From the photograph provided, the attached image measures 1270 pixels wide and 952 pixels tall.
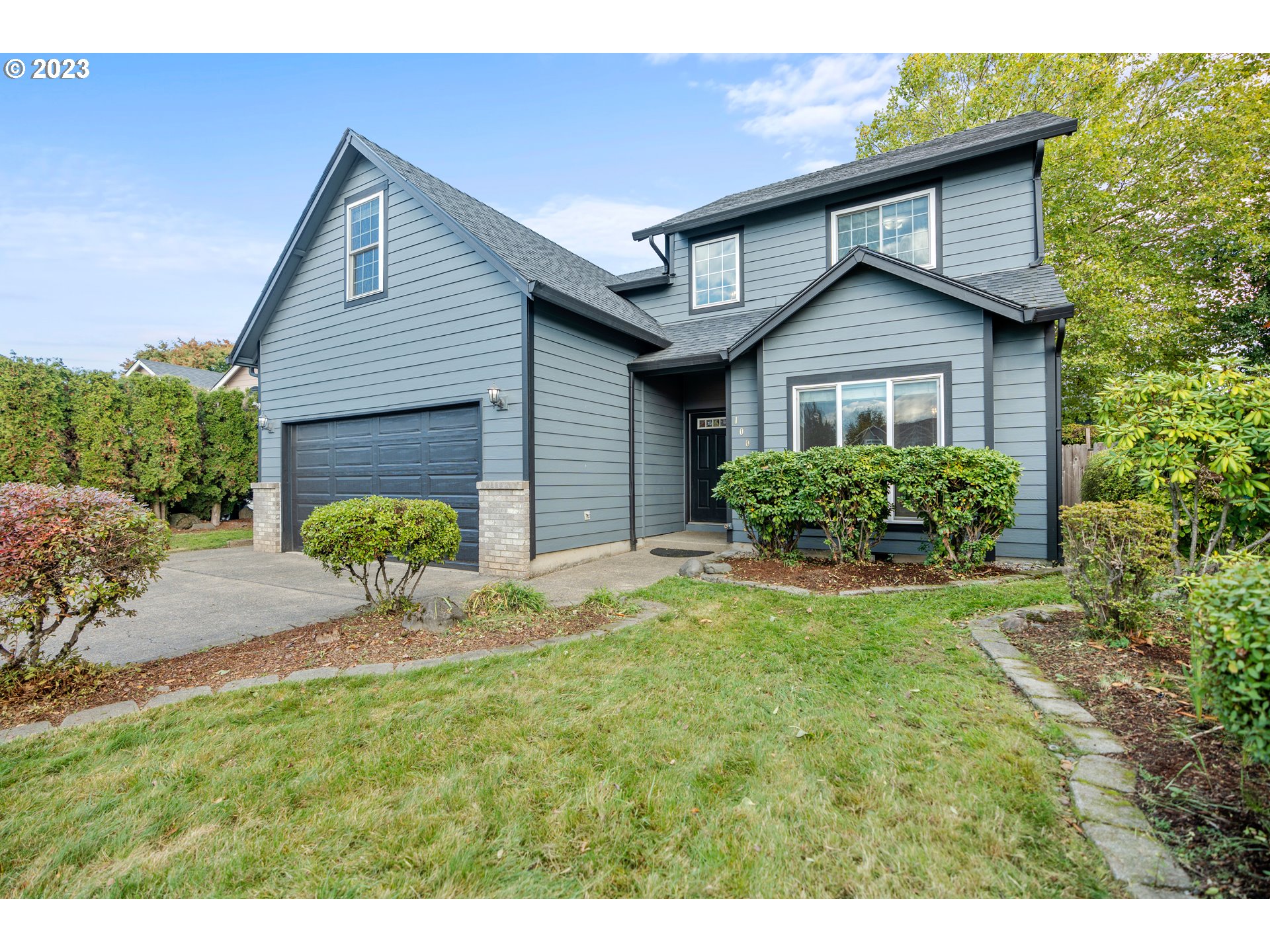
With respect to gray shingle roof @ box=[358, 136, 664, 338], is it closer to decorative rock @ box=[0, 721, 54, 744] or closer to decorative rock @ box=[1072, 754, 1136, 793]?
decorative rock @ box=[0, 721, 54, 744]

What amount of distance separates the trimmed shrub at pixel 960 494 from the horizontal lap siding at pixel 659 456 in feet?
15.1

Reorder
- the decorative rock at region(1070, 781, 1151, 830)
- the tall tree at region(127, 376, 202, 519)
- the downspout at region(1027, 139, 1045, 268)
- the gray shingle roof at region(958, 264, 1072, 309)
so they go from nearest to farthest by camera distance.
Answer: the decorative rock at region(1070, 781, 1151, 830)
the gray shingle roof at region(958, 264, 1072, 309)
the downspout at region(1027, 139, 1045, 268)
the tall tree at region(127, 376, 202, 519)

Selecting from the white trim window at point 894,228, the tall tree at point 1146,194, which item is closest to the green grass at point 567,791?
the white trim window at point 894,228

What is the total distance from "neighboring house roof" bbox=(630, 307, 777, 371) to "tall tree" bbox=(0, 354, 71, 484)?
12262mm

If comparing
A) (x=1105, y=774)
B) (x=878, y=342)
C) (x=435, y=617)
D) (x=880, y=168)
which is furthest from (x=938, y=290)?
(x=435, y=617)

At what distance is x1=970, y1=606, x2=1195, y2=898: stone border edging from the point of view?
159cm

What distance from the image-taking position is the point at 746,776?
2.28m

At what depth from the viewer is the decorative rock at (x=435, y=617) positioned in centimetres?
452

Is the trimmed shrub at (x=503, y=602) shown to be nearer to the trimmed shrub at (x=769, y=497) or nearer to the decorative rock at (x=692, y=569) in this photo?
the decorative rock at (x=692, y=569)

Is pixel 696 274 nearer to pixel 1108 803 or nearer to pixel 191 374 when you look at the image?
pixel 1108 803

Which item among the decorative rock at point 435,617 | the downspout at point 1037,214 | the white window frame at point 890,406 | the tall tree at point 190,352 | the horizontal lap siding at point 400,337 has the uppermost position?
the tall tree at point 190,352

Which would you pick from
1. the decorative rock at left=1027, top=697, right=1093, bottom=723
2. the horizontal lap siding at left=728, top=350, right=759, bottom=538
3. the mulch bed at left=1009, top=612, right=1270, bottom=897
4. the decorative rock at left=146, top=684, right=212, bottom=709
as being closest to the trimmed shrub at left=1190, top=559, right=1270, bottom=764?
the mulch bed at left=1009, top=612, right=1270, bottom=897
